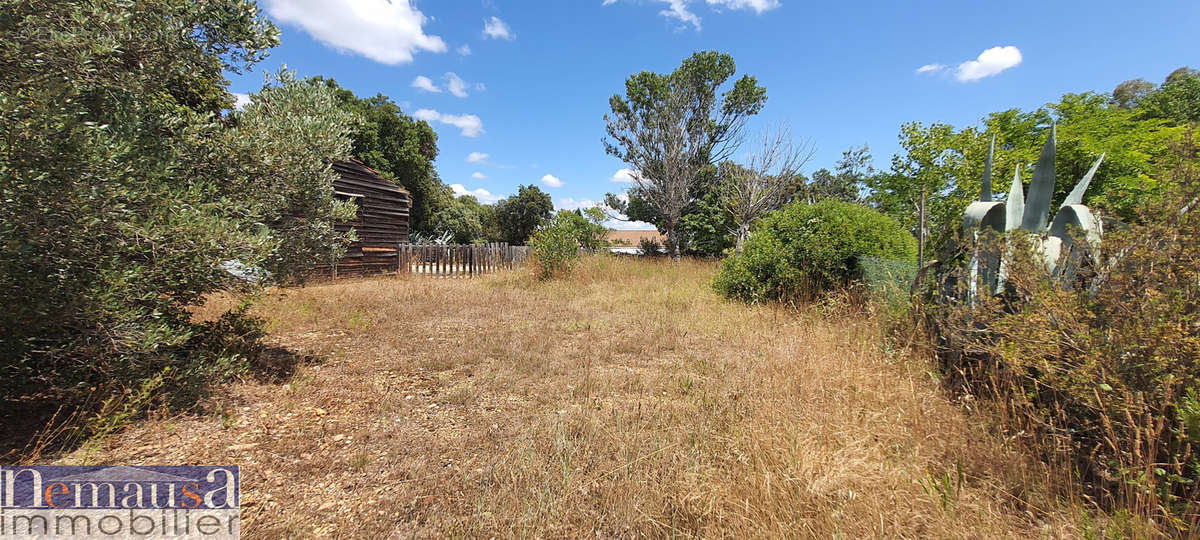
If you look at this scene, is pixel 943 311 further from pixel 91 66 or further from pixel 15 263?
pixel 91 66

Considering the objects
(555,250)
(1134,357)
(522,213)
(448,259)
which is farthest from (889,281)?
(522,213)

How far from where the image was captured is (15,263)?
2.26m

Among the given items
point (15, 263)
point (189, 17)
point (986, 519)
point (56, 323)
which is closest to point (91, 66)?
point (189, 17)

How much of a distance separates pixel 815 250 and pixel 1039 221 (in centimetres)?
329

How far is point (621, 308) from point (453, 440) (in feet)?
15.4

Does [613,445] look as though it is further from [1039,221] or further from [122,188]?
[1039,221]

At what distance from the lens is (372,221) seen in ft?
42.1

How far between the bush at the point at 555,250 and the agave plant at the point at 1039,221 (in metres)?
8.29

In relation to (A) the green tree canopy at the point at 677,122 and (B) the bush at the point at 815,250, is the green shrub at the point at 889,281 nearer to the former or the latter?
(B) the bush at the point at 815,250

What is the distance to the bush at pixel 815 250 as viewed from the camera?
6227mm

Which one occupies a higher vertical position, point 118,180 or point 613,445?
point 118,180

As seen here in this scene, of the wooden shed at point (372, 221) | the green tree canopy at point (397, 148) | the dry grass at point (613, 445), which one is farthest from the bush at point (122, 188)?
the green tree canopy at point (397, 148)

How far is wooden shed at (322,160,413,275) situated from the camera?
11.8 meters

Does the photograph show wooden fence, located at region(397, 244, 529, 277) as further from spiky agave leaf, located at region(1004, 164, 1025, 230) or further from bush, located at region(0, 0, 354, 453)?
spiky agave leaf, located at region(1004, 164, 1025, 230)
